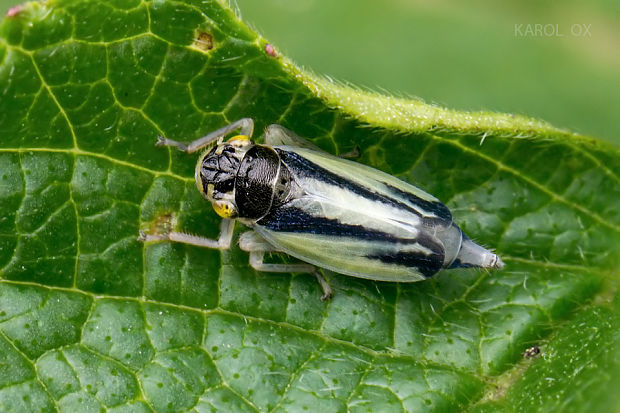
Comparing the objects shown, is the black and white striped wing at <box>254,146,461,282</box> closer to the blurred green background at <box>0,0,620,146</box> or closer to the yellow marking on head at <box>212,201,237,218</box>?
the yellow marking on head at <box>212,201,237,218</box>

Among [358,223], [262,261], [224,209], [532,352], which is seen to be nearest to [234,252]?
[262,261]

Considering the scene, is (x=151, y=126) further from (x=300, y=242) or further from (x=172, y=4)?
(x=300, y=242)

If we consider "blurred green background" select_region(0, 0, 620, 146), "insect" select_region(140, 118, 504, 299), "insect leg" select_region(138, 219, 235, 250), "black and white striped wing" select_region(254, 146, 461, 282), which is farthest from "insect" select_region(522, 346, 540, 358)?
"blurred green background" select_region(0, 0, 620, 146)

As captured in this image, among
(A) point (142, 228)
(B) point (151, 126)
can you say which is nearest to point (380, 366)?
(A) point (142, 228)

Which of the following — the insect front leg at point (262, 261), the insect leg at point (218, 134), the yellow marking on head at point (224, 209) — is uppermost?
the insect leg at point (218, 134)

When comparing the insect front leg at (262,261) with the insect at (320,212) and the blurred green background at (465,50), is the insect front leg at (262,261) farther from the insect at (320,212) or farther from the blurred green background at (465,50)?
the blurred green background at (465,50)

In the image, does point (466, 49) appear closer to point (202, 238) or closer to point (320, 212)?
point (320, 212)

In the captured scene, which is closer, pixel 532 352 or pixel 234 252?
pixel 532 352

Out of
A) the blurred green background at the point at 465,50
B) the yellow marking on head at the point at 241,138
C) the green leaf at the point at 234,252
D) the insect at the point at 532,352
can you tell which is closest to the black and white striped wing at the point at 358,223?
the green leaf at the point at 234,252
